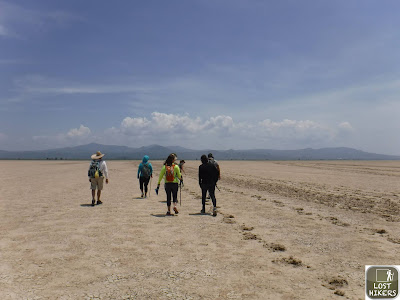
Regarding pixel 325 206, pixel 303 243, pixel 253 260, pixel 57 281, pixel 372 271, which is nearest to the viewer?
pixel 57 281

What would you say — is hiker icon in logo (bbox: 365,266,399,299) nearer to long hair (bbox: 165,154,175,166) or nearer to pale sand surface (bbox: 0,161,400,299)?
pale sand surface (bbox: 0,161,400,299)

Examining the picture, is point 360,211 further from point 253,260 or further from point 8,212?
point 8,212

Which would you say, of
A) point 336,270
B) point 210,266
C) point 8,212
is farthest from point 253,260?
point 8,212

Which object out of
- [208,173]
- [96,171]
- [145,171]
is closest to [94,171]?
[96,171]

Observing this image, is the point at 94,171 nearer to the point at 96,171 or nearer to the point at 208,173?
the point at 96,171

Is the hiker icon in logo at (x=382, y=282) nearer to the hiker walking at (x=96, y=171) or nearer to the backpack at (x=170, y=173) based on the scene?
the backpack at (x=170, y=173)

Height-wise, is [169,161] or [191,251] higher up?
[169,161]

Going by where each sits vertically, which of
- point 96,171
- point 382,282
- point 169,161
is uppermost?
point 169,161

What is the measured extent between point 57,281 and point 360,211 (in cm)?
1169

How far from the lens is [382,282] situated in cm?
548

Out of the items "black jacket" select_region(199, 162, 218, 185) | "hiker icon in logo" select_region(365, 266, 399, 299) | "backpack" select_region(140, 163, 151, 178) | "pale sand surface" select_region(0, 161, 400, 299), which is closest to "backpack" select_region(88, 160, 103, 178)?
"pale sand surface" select_region(0, 161, 400, 299)

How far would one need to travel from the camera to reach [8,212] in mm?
11734

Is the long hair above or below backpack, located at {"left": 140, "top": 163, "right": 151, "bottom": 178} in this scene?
above

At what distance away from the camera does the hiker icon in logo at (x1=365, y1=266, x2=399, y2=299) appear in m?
5.07
